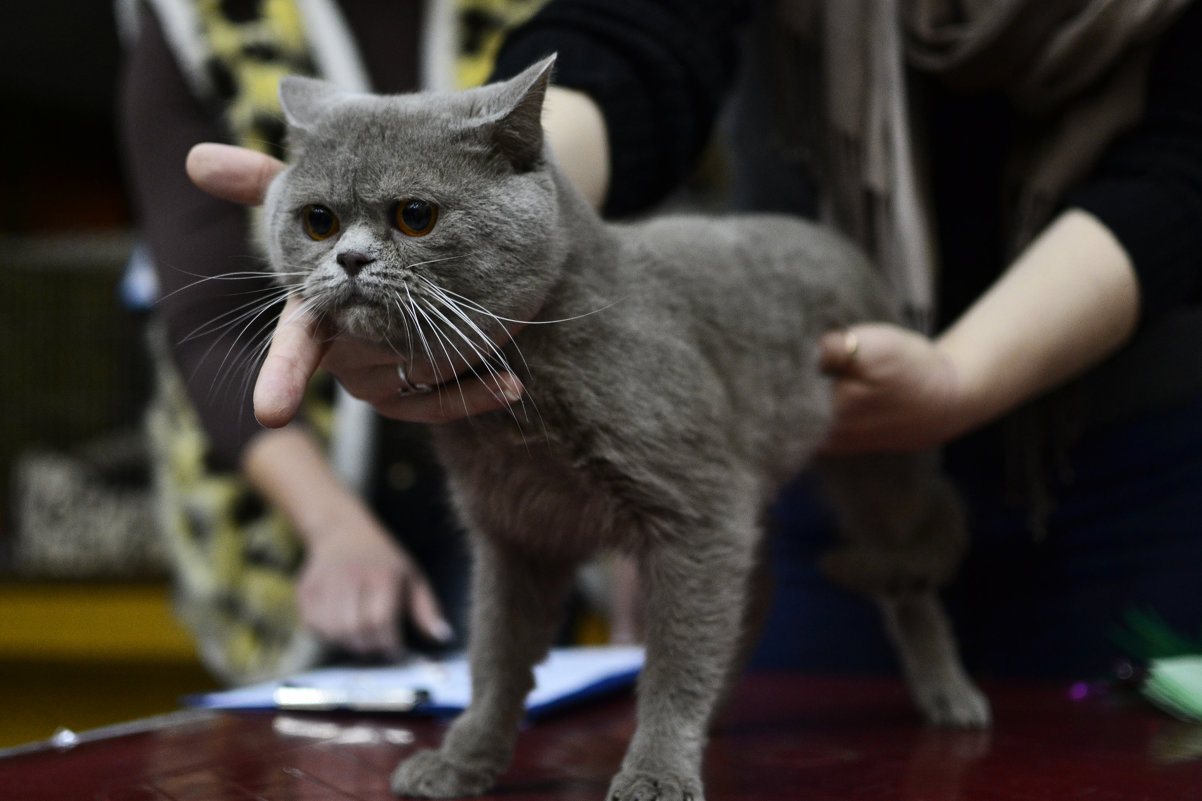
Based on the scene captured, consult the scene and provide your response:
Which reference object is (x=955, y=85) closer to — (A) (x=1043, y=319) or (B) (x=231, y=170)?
(A) (x=1043, y=319)

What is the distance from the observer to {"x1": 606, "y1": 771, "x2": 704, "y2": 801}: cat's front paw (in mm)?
662

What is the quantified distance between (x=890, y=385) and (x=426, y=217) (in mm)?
452

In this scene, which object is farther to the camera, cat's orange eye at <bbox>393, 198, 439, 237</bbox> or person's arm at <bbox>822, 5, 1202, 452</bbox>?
person's arm at <bbox>822, 5, 1202, 452</bbox>

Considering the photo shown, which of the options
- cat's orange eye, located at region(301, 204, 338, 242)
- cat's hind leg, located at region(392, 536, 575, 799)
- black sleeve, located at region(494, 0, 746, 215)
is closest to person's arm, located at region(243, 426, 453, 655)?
cat's hind leg, located at region(392, 536, 575, 799)

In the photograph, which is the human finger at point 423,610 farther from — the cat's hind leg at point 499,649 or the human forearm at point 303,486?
the cat's hind leg at point 499,649

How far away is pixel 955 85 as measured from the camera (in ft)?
3.51

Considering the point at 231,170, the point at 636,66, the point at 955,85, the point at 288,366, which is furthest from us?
the point at 955,85

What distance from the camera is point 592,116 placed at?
3.06ft

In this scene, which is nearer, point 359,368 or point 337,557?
point 359,368

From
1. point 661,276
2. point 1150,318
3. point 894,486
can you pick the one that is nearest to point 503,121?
point 661,276

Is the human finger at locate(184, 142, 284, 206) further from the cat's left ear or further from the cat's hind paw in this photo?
the cat's hind paw

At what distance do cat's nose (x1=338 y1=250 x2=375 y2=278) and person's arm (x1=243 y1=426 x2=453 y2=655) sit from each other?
67 cm

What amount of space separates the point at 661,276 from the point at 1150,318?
1.78 feet

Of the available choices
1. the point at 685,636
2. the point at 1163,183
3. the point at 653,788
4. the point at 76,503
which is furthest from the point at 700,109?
the point at 76,503
